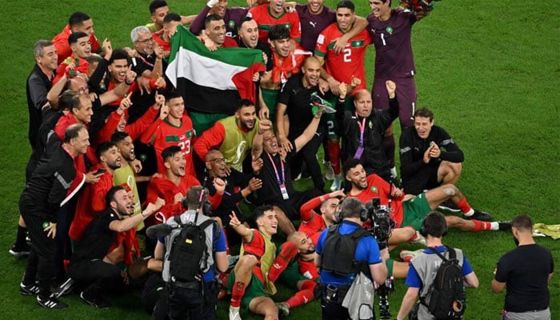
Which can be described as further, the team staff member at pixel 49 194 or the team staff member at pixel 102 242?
the team staff member at pixel 102 242

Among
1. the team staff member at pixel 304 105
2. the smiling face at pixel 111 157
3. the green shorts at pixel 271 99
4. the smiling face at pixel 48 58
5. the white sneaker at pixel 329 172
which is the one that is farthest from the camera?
the white sneaker at pixel 329 172

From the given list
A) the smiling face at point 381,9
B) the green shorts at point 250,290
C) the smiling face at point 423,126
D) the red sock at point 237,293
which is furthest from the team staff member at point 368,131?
the red sock at point 237,293

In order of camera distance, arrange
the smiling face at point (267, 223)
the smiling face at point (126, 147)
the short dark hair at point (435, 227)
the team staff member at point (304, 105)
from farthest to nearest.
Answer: the team staff member at point (304, 105) < the smiling face at point (126, 147) < the smiling face at point (267, 223) < the short dark hair at point (435, 227)

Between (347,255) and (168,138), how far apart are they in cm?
314

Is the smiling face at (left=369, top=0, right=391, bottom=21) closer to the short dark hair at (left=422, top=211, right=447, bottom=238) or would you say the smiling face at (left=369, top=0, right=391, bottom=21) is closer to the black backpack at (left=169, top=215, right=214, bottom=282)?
the short dark hair at (left=422, top=211, right=447, bottom=238)

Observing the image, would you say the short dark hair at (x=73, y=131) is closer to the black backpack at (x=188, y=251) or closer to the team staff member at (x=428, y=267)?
the black backpack at (x=188, y=251)

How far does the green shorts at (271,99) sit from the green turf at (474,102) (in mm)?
2360

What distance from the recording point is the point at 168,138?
11.0 metres

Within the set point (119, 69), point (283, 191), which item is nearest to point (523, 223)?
point (283, 191)

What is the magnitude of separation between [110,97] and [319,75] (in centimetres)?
238

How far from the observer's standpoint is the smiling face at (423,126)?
11555 millimetres

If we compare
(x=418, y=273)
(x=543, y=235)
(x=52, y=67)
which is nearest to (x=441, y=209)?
(x=543, y=235)

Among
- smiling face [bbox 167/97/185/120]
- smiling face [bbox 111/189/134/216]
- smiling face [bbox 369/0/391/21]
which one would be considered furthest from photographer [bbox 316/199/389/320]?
smiling face [bbox 369/0/391/21]

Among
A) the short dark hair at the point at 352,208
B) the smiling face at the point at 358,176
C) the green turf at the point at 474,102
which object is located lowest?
the green turf at the point at 474,102
